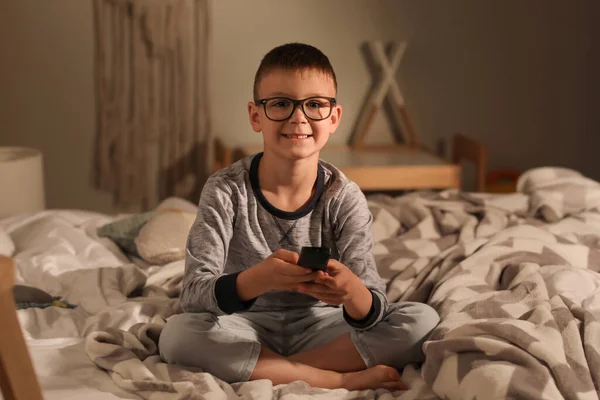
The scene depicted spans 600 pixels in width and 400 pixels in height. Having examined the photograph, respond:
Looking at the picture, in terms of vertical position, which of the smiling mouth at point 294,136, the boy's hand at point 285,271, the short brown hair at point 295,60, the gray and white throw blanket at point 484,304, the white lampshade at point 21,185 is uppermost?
the short brown hair at point 295,60

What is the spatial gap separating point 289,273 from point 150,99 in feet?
7.17

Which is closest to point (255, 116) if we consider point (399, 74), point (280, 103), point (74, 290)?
point (280, 103)

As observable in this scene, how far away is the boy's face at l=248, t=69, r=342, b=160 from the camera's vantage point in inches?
54.8

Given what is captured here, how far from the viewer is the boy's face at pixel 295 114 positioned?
139cm

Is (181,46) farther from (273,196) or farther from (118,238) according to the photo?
(273,196)

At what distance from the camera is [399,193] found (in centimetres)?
345

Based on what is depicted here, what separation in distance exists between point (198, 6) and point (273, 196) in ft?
6.46

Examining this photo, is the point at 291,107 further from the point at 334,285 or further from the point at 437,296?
the point at 437,296

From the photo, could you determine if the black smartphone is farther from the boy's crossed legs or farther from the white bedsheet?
the white bedsheet

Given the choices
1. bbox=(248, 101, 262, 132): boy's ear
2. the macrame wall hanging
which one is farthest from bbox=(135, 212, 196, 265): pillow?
the macrame wall hanging

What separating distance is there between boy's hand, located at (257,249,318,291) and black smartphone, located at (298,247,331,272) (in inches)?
0.5

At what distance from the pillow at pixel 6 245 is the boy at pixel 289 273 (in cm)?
73

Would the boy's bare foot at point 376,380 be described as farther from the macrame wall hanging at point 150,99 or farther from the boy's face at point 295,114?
the macrame wall hanging at point 150,99

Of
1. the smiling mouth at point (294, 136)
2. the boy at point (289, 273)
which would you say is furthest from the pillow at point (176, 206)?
the smiling mouth at point (294, 136)
